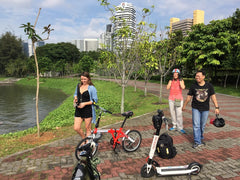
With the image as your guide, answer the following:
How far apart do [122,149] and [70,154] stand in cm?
139

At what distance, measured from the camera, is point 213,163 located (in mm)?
4059

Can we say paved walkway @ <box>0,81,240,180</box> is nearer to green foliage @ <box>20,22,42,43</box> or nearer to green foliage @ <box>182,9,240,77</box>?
green foliage @ <box>20,22,42,43</box>

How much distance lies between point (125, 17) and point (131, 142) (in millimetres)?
6481

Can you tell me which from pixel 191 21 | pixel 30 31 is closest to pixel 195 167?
pixel 30 31

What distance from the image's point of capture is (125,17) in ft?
28.4

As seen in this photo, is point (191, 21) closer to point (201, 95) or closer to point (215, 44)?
point (215, 44)

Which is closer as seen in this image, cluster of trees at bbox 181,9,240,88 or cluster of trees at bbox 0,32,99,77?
cluster of trees at bbox 181,9,240,88

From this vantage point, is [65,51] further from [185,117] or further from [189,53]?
[185,117]

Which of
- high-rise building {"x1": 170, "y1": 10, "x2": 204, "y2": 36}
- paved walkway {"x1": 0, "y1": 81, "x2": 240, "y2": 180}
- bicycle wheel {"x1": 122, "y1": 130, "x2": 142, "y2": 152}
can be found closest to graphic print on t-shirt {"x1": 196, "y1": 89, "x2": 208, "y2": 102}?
paved walkway {"x1": 0, "y1": 81, "x2": 240, "y2": 180}

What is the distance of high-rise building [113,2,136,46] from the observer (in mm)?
8397

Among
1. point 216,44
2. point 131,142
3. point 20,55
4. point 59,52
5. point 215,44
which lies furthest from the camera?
point 20,55

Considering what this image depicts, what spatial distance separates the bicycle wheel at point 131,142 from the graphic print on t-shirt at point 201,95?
1.99 meters

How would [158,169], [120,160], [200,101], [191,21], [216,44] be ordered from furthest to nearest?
[191,21] → [216,44] → [200,101] → [120,160] → [158,169]

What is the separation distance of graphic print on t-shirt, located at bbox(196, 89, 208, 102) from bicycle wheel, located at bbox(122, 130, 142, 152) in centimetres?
199
